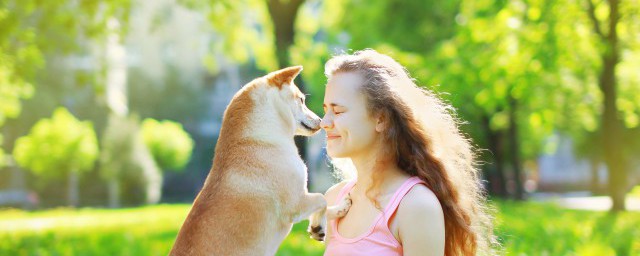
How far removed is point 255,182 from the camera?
→ 10.6ft

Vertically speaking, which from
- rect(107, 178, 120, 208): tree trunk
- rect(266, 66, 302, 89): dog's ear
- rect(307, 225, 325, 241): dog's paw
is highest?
rect(266, 66, 302, 89): dog's ear

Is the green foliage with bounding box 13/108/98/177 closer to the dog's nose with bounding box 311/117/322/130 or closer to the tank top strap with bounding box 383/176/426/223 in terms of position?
the dog's nose with bounding box 311/117/322/130

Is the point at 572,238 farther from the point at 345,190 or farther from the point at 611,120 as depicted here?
the point at 345,190

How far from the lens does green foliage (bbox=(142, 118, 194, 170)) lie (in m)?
39.3

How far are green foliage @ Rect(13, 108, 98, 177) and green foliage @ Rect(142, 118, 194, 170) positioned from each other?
369 centimetres

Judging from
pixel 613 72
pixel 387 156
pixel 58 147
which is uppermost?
pixel 387 156

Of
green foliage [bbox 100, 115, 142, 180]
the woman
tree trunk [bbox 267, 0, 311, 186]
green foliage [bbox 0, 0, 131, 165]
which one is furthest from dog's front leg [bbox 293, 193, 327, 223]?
green foliage [bbox 100, 115, 142, 180]

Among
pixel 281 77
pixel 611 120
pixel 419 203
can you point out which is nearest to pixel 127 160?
pixel 611 120

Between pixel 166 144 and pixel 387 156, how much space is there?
36994mm

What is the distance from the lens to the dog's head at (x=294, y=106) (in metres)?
3.71

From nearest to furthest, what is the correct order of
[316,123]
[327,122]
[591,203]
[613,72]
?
1. [327,122]
2. [316,123]
3. [613,72]
4. [591,203]

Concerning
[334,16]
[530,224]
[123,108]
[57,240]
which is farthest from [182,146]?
[530,224]

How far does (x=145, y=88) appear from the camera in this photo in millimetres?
43250

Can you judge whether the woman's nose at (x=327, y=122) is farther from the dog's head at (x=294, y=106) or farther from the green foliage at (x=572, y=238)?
the green foliage at (x=572, y=238)
